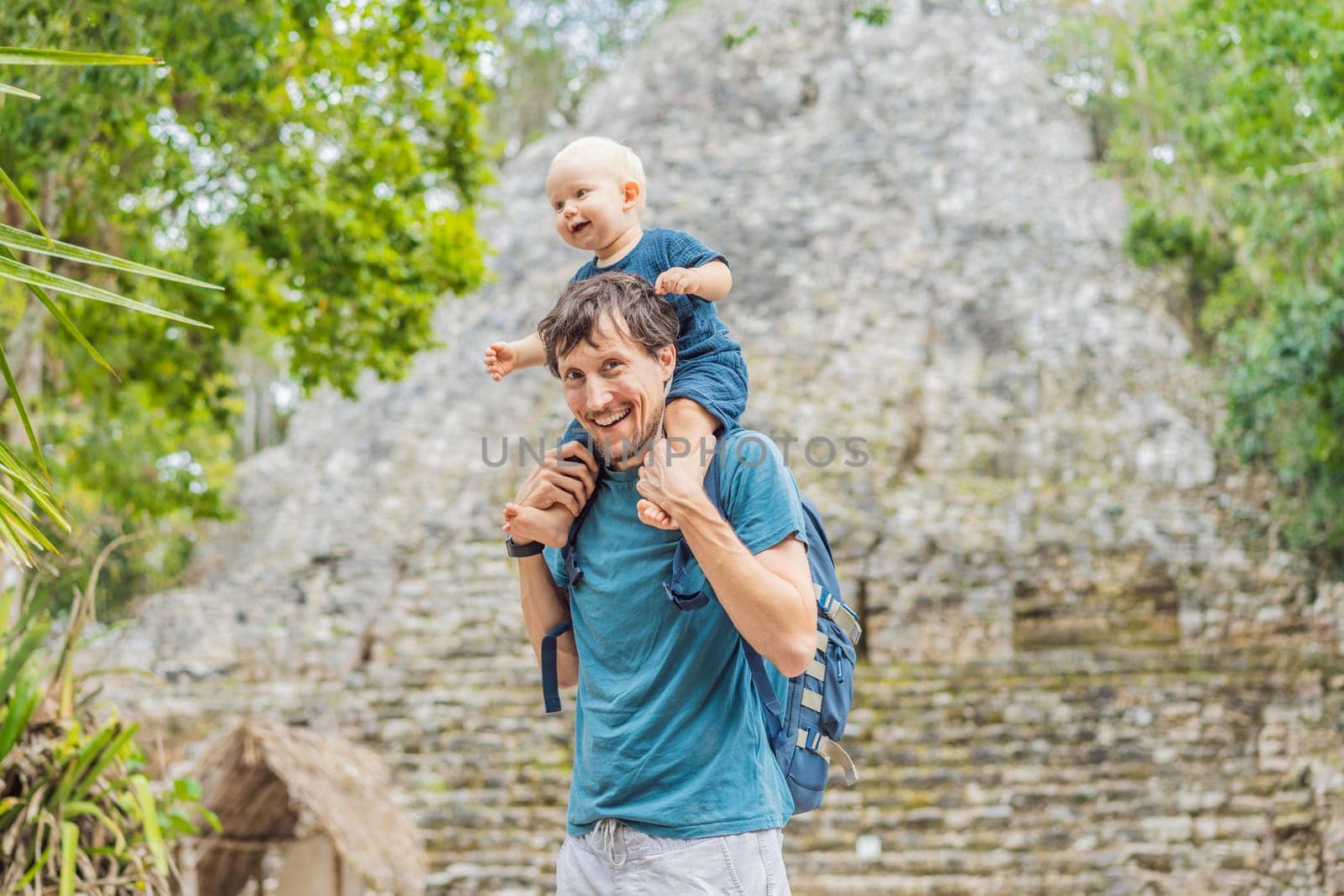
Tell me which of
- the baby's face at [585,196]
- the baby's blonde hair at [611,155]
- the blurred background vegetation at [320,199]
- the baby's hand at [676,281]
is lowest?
the baby's hand at [676,281]

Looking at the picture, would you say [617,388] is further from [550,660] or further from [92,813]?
[92,813]

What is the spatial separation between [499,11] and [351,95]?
1206 mm

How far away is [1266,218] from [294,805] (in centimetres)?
716

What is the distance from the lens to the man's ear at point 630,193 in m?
2.01

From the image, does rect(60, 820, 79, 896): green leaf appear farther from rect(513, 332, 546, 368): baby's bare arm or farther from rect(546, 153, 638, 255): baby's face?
rect(546, 153, 638, 255): baby's face

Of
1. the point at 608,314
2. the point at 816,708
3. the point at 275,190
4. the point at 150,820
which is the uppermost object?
the point at 275,190

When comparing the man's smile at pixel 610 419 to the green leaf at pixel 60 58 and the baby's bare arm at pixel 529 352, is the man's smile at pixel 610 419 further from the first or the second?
the green leaf at pixel 60 58

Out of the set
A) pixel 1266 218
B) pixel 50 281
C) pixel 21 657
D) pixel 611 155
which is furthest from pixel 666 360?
pixel 1266 218

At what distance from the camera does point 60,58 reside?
1.87 metres

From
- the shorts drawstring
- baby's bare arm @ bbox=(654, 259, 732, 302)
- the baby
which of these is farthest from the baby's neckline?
the shorts drawstring

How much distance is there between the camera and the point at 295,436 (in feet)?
48.6

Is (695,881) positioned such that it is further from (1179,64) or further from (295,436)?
(295,436)

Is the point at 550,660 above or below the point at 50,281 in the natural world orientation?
below

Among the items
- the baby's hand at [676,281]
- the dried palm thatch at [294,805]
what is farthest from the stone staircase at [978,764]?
the baby's hand at [676,281]
